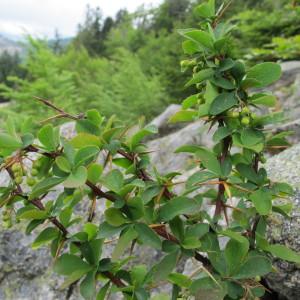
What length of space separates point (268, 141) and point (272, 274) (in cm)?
83

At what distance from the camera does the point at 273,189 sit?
1.27 metres

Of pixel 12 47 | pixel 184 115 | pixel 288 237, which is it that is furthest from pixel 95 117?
pixel 12 47

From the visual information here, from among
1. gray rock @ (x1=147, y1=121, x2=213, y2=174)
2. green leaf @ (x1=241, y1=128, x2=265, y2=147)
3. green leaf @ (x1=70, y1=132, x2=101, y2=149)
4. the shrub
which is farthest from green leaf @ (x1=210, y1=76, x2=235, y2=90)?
the shrub

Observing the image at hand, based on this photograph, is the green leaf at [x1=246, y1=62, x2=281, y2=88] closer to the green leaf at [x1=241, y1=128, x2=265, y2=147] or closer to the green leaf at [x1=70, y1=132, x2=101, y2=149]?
the green leaf at [x1=241, y1=128, x2=265, y2=147]

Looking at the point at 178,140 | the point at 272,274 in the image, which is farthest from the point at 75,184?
the point at 178,140

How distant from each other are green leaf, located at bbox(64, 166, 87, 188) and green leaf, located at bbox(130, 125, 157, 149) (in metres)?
0.24

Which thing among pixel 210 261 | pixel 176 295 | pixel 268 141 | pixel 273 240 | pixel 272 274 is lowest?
pixel 272 274

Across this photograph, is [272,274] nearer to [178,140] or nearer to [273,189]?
[273,189]

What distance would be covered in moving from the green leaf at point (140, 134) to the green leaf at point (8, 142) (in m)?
0.33

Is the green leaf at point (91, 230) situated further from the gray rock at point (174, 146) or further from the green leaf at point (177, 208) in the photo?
the gray rock at point (174, 146)

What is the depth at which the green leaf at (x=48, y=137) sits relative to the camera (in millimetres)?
1023

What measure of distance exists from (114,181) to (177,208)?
0.64 feet

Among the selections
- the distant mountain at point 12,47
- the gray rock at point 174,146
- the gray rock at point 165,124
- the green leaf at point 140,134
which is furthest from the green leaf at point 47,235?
the distant mountain at point 12,47

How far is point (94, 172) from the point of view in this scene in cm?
110
